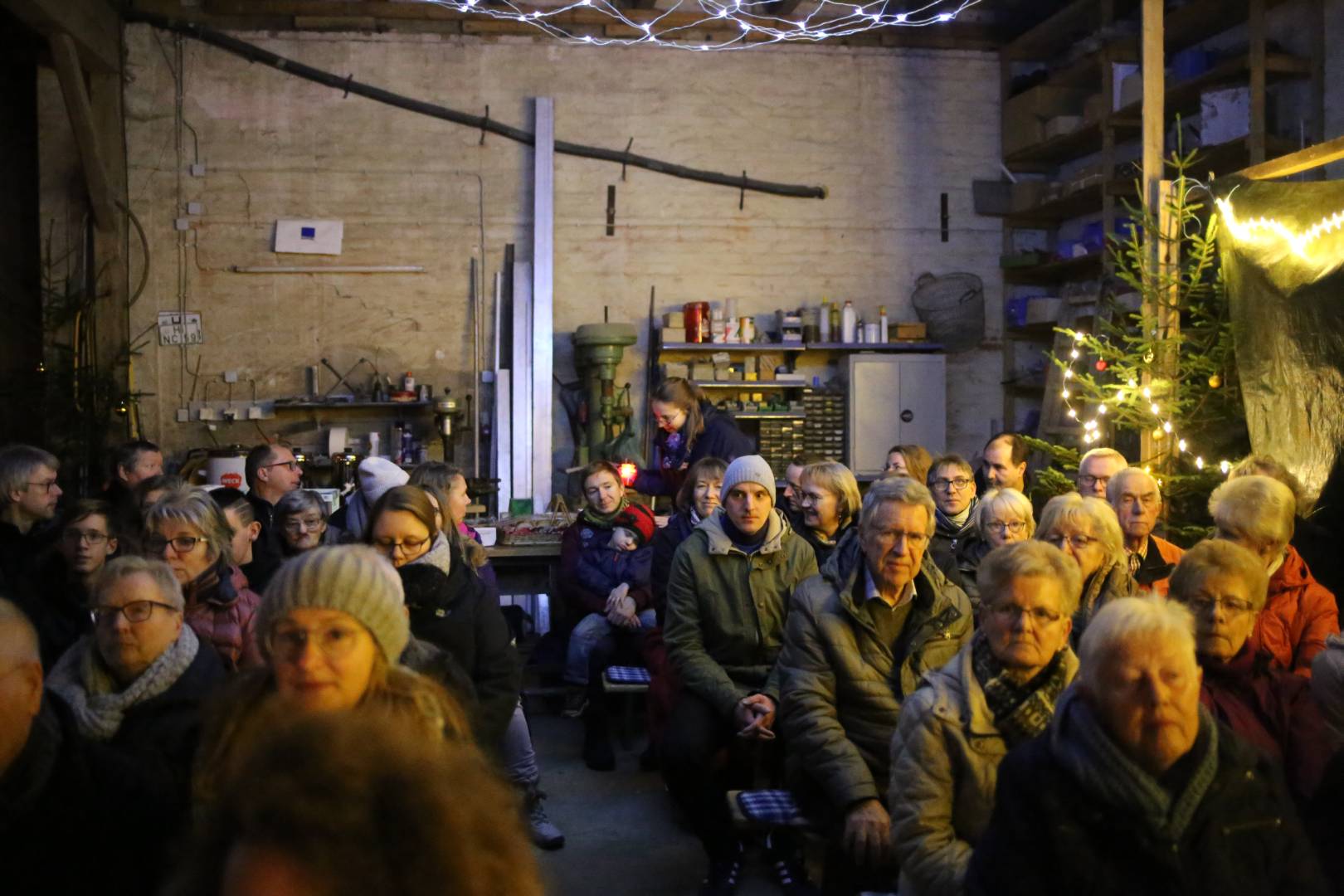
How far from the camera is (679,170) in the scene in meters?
9.01

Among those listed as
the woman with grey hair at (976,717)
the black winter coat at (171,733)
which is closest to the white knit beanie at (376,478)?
the black winter coat at (171,733)

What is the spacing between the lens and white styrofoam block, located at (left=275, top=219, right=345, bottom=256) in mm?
8695

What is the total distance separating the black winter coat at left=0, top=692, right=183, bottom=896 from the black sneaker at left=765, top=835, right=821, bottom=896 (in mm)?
2040

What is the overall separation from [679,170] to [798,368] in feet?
5.92

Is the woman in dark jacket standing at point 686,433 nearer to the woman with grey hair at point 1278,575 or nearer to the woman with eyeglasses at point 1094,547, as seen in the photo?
the woman with eyeglasses at point 1094,547

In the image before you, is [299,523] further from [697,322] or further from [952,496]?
[697,322]

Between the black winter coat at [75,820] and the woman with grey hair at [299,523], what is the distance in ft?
7.45

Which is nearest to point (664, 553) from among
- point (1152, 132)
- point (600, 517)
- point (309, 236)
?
point (600, 517)

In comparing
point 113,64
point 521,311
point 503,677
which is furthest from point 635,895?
point 113,64

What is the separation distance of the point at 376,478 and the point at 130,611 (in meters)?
2.18

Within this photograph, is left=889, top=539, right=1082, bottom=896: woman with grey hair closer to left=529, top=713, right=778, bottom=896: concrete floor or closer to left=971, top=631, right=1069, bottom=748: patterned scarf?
left=971, top=631, right=1069, bottom=748: patterned scarf

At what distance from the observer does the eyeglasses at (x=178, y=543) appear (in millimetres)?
3344

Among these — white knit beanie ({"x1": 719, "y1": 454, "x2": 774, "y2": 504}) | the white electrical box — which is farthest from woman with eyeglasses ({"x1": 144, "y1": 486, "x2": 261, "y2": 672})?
the white electrical box

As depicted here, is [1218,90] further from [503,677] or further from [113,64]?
[113,64]
